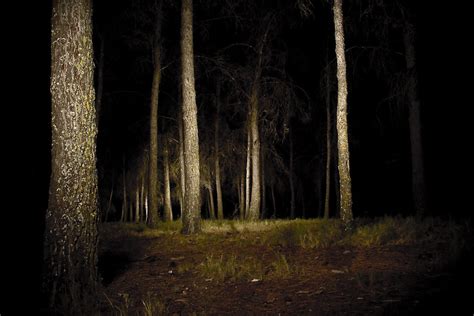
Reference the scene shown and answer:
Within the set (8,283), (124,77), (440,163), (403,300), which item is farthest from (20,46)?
(440,163)

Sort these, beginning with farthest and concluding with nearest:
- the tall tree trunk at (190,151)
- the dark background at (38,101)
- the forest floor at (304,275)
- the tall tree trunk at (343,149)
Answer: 1. the tall tree trunk at (190,151)
2. the tall tree trunk at (343,149)
3. the dark background at (38,101)
4. the forest floor at (304,275)

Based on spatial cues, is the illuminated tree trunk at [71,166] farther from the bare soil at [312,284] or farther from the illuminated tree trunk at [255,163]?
the illuminated tree trunk at [255,163]

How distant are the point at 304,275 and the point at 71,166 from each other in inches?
149

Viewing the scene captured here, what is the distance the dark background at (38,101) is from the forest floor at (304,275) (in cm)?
168

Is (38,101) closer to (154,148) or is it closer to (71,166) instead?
(154,148)

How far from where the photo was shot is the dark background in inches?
385

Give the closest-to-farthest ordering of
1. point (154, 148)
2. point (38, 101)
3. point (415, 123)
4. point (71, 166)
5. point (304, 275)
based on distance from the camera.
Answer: point (71, 166), point (304, 275), point (415, 123), point (154, 148), point (38, 101)

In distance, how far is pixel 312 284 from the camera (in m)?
5.79

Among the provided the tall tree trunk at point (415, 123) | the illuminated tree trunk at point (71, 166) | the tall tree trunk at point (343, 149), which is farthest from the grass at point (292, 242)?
the tall tree trunk at point (415, 123)

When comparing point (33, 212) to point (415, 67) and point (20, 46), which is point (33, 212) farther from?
point (415, 67)

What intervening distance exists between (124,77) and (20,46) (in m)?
7.34

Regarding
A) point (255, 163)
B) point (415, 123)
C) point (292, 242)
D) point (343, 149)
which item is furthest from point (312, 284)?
point (255, 163)

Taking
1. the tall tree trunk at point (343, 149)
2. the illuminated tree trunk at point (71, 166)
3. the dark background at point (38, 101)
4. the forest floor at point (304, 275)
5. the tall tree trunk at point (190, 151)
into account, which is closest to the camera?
the forest floor at point (304, 275)

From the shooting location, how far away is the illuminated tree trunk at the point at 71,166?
554cm
